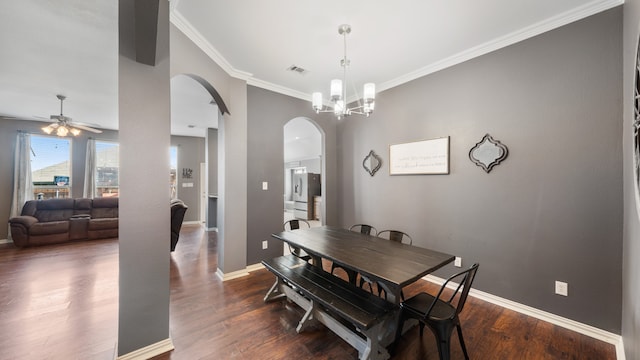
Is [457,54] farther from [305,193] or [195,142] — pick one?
[195,142]

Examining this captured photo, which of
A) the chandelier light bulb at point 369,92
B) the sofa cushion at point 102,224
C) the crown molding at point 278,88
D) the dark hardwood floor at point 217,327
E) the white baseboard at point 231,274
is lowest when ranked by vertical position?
the dark hardwood floor at point 217,327

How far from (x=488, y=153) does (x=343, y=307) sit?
2.27 meters

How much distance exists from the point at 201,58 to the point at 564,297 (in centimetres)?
433

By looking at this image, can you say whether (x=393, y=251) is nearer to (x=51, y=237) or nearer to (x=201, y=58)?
(x=201, y=58)

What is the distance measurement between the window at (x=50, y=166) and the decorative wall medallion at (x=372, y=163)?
7.38m

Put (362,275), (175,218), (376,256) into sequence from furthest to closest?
(175,218)
(376,256)
(362,275)

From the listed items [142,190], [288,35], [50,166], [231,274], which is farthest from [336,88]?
[50,166]

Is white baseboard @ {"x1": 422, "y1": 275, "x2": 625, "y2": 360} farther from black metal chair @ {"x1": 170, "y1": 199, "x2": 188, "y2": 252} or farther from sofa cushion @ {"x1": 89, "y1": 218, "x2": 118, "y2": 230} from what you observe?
sofa cushion @ {"x1": 89, "y1": 218, "x2": 118, "y2": 230}

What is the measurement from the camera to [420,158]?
3150mm

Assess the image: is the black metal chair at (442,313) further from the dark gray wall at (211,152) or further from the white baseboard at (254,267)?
the dark gray wall at (211,152)

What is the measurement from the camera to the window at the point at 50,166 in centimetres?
551

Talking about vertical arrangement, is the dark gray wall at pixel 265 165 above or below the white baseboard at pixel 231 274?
above

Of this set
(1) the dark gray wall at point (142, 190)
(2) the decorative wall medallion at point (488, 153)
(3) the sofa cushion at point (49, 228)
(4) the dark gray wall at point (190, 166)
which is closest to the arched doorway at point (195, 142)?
(4) the dark gray wall at point (190, 166)

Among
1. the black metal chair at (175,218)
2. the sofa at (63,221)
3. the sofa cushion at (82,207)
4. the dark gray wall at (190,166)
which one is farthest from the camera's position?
the dark gray wall at (190,166)
